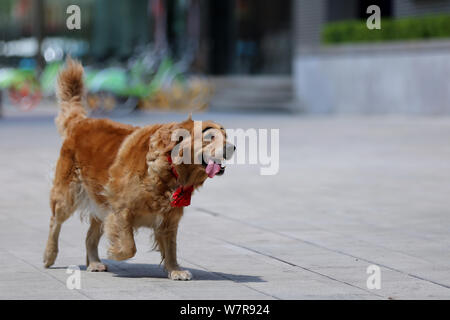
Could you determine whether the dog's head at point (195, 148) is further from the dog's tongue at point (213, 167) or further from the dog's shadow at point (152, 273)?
the dog's shadow at point (152, 273)

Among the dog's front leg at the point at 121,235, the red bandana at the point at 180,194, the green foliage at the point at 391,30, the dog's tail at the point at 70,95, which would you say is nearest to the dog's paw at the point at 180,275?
the dog's front leg at the point at 121,235

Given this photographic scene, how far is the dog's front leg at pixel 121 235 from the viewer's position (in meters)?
6.80

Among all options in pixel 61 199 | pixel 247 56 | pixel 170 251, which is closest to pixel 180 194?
pixel 170 251

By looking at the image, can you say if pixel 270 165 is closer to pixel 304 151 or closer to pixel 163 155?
pixel 304 151

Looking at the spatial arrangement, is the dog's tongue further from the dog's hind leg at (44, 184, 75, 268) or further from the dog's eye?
the dog's hind leg at (44, 184, 75, 268)

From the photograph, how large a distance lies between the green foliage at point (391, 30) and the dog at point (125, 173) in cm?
1907

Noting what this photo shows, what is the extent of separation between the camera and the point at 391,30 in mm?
27188

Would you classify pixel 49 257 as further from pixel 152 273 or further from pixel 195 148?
pixel 195 148

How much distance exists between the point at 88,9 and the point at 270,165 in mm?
36285

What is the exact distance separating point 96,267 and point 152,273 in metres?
0.42

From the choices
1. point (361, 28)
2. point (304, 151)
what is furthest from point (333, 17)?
point (304, 151)

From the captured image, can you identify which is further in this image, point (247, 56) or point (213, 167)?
point (247, 56)

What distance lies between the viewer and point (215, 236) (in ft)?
29.1

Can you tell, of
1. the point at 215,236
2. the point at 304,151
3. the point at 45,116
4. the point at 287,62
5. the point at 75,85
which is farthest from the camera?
the point at 287,62
